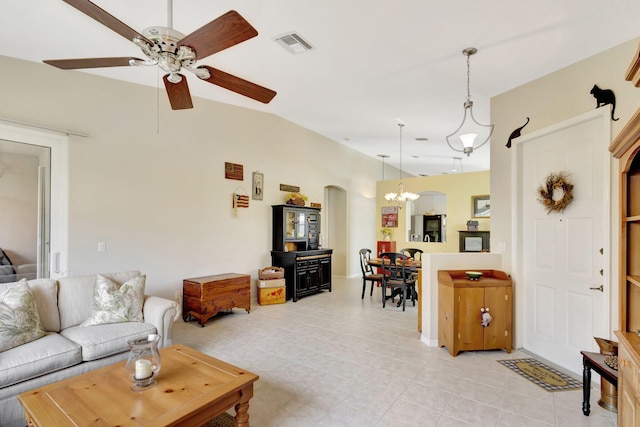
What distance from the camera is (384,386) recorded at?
275cm

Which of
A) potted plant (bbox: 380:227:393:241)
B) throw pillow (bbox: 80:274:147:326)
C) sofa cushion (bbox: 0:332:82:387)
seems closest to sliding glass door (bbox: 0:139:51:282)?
throw pillow (bbox: 80:274:147:326)

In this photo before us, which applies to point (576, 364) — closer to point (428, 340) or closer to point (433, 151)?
point (428, 340)

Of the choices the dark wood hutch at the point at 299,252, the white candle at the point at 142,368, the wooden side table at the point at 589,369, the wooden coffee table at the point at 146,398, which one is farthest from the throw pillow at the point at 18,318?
the wooden side table at the point at 589,369

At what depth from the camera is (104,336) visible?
106 inches

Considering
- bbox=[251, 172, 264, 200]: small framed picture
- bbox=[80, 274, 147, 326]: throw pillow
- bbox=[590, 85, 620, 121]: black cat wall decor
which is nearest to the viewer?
bbox=[590, 85, 620, 121]: black cat wall decor

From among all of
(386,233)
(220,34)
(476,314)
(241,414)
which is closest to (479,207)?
(386,233)

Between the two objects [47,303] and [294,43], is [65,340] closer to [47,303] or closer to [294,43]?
[47,303]

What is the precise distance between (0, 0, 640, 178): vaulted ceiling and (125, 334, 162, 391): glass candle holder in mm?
2584

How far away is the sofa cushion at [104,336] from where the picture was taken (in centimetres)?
257

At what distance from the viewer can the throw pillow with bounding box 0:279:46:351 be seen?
92.9 inches

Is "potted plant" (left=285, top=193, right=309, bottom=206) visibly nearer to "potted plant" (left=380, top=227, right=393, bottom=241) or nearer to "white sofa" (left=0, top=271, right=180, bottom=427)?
"potted plant" (left=380, top=227, right=393, bottom=241)

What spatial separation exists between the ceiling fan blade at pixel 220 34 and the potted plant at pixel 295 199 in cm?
436

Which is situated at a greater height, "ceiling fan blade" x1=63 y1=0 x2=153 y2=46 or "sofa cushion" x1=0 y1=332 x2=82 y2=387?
"ceiling fan blade" x1=63 y1=0 x2=153 y2=46

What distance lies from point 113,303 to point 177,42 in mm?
2413
